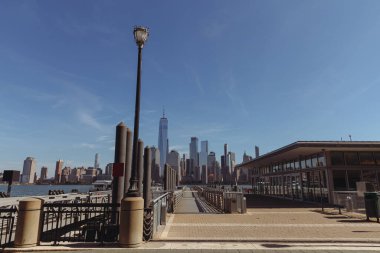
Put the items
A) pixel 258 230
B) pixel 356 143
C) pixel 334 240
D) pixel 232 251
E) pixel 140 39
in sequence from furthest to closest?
pixel 356 143 → pixel 258 230 → pixel 140 39 → pixel 334 240 → pixel 232 251

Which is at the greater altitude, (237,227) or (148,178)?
(148,178)

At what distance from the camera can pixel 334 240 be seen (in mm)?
9445

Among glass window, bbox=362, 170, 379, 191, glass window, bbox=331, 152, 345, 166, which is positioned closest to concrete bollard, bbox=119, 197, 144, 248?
glass window, bbox=331, 152, 345, 166

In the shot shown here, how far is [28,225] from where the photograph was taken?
842 centimetres

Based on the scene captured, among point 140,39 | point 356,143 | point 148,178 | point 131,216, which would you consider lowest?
point 131,216

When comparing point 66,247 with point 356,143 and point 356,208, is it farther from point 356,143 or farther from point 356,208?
point 356,143

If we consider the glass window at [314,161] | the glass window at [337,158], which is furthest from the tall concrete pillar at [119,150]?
the glass window at [314,161]

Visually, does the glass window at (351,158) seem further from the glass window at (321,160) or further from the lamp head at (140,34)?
the lamp head at (140,34)

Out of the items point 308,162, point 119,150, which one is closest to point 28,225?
point 119,150

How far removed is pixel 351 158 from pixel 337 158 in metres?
1.22

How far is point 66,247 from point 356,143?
72.0 ft

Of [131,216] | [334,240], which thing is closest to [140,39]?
[131,216]

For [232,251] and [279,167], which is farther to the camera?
[279,167]

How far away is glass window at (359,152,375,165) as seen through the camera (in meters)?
25.2
